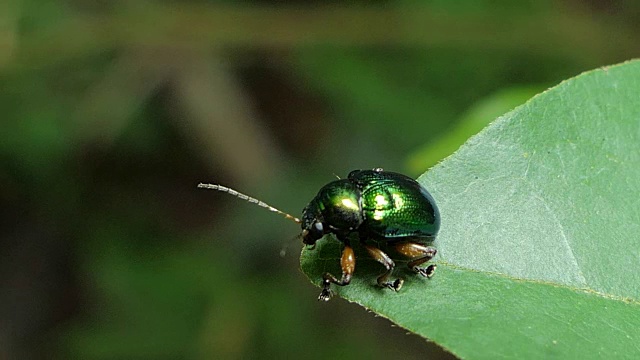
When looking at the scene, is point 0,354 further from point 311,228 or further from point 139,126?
point 311,228

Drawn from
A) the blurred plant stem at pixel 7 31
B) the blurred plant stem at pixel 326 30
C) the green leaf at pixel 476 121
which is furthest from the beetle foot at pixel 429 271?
the blurred plant stem at pixel 7 31

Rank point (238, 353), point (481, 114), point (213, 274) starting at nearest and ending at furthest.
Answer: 1. point (481, 114)
2. point (238, 353)
3. point (213, 274)

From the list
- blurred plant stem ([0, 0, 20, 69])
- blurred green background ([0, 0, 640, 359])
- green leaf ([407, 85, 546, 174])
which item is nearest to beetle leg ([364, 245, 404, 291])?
green leaf ([407, 85, 546, 174])

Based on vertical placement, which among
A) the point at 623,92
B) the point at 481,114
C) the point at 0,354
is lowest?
the point at 0,354

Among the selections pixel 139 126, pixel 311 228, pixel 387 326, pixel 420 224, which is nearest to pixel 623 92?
pixel 420 224

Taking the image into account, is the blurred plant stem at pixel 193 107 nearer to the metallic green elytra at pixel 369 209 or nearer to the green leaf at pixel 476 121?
the green leaf at pixel 476 121

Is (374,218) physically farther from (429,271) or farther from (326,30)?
(326,30)

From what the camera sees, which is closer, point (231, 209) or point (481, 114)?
point (481, 114)

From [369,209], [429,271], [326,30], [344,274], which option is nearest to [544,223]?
[429,271]
